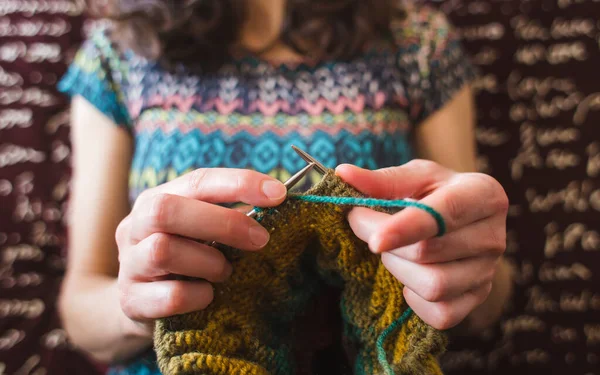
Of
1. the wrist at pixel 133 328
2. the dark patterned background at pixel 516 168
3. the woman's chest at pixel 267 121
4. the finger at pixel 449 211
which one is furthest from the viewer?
the dark patterned background at pixel 516 168

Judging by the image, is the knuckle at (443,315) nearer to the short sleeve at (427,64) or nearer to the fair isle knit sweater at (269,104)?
the fair isle knit sweater at (269,104)

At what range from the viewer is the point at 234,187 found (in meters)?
0.37

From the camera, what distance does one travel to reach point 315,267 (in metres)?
0.47

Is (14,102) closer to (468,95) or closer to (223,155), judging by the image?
(223,155)

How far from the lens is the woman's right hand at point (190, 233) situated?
37cm

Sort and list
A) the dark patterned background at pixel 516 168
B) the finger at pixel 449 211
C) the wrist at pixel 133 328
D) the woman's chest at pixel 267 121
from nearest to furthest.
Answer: the finger at pixel 449 211, the wrist at pixel 133 328, the woman's chest at pixel 267 121, the dark patterned background at pixel 516 168

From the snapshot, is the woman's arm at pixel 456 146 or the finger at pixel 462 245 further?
the woman's arm at pixel 456 146

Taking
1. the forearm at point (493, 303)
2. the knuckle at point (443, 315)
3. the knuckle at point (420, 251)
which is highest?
the knuckle at point (420, 251)

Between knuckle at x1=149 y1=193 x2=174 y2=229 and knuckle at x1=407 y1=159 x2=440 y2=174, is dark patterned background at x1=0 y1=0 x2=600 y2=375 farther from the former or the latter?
knuckle at x1=149 y1=193 x2=174 y2=229

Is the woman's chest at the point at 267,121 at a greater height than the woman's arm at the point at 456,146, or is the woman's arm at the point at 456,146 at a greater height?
the woman's chest at the point at 267,121

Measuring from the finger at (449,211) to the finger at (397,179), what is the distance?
19mm

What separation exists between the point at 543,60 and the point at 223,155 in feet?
1.91

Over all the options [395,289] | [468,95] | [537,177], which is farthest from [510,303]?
[395,289]

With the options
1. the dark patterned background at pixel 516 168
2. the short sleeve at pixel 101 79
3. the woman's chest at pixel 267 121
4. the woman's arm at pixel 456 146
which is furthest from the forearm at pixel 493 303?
the short sleeve at pixel 101 79
